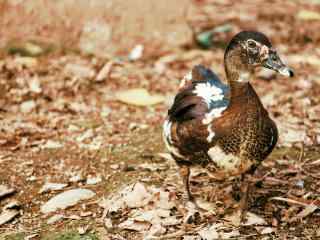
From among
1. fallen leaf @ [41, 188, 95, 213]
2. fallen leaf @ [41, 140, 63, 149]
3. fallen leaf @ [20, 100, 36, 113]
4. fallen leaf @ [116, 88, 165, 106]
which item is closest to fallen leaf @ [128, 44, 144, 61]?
fallen leaf @ [116, 88, 165, 106]

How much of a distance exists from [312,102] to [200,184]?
5.57ft

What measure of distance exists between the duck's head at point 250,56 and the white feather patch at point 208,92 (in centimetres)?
32

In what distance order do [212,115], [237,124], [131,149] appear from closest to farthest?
1. [237,124]
2. [212,115]
3. [131,149]

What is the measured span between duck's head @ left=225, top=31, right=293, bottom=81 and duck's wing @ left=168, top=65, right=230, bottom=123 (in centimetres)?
24

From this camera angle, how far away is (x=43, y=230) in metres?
3.77

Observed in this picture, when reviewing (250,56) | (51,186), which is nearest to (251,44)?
(250,56)

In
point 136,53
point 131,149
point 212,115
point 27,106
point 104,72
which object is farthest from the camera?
point 136,53

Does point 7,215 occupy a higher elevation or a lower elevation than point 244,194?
lower

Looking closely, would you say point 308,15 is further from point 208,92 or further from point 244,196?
point 244,196

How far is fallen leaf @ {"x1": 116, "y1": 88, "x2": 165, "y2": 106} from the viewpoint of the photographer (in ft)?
18.1

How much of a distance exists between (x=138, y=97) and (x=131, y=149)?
0.99 metres

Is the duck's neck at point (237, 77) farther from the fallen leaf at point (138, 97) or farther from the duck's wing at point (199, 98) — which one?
the fallen leaf at point (138, 97)

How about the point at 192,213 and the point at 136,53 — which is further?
the point at 136,53

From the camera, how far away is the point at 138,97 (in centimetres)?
557
